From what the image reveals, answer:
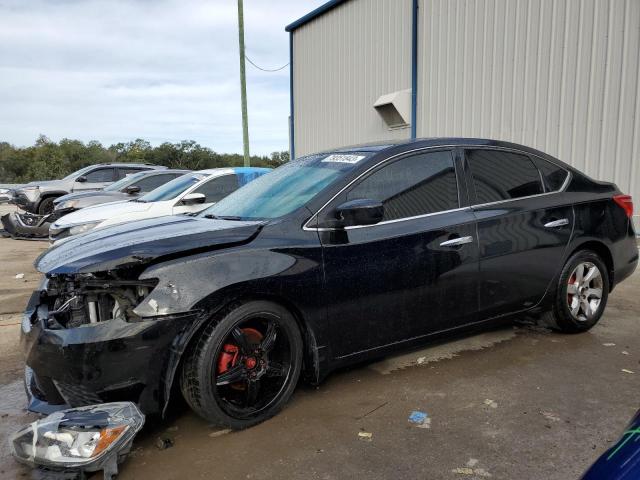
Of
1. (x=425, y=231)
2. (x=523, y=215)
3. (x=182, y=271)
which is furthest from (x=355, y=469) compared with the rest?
(x=523, y=215)

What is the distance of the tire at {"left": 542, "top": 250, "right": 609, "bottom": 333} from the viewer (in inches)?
169

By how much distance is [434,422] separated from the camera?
9.95 ft

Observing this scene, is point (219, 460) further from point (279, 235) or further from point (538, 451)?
point (538, 451)

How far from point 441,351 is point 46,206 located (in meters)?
12.2

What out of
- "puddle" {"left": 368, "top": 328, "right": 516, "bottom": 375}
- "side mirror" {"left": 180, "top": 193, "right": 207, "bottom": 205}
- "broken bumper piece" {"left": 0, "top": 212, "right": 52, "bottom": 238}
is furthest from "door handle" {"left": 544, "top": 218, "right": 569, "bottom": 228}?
"broken bumper piece" {"left": 0, "top": 212, "right": 52, "bottom": 238}

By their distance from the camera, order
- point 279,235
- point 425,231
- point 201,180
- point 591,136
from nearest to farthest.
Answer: point 279,235, point 425,231, point 201,180, point 591,136

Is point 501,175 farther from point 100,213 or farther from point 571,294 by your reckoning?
point 100,213

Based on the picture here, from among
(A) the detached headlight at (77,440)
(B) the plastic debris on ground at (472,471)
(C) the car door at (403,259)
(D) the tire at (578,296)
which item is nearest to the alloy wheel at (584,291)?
(D) the tire at (578,296)

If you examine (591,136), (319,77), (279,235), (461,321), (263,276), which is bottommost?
(461,321)

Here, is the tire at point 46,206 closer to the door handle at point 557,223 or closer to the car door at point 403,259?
the car door at point 403,259

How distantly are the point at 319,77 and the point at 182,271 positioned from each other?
14.4 m

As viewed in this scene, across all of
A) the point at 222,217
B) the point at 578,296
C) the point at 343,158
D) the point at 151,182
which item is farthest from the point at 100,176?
the point at 578,296

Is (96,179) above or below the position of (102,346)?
above

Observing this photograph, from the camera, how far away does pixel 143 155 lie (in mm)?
59844
